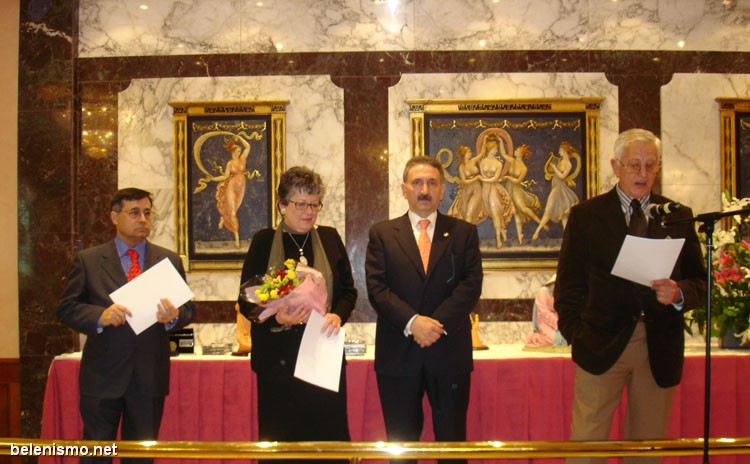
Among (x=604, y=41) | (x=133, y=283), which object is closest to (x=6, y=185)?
(x=133, y=283)

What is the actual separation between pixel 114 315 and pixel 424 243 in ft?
5.44

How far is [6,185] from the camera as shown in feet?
17.5

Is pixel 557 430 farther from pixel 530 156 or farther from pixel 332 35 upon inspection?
pixel 332 35

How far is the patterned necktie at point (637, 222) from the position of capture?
292 centimetres

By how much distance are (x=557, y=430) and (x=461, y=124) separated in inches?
101

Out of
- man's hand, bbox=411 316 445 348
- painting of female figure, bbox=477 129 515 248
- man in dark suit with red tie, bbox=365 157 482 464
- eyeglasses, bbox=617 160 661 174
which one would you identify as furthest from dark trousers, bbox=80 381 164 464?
painting of female figure, bbox=477 129 515 248

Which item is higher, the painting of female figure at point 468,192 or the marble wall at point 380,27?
the marble wall at point 380,27

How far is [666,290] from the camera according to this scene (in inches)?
106

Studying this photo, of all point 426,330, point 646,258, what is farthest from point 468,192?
point 646,258

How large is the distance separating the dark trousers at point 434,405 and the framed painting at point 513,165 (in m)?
2.21

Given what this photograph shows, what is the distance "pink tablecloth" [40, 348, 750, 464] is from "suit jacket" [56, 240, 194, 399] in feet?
2.06

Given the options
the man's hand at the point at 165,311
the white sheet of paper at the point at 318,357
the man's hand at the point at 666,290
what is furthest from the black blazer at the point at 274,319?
the man's hand at the point at 666,290

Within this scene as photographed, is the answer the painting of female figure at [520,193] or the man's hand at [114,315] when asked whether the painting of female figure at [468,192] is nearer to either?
the painting of female figure at [520,193]

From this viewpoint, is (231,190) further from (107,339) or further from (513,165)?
(513,165)
